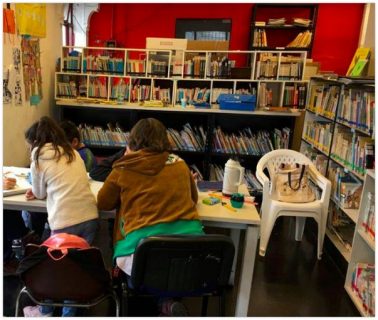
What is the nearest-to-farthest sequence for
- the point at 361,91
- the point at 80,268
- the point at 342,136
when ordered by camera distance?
the point at 80,268
the point at 361,91
the point at 342,136

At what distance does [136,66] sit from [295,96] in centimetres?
182

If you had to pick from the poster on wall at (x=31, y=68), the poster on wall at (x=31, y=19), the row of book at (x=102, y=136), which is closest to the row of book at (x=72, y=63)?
the poster on wall at (x=31, y=68)

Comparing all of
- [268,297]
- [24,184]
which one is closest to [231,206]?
[268,297]

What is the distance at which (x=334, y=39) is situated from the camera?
583cm

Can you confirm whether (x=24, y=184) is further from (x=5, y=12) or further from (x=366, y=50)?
(x=366, y=50)

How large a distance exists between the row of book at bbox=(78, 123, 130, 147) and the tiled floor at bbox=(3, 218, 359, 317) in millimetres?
1306

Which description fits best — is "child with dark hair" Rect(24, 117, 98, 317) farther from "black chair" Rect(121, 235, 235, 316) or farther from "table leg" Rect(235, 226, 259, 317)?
A: "table leg" Rect(235, 226, 259, 317)

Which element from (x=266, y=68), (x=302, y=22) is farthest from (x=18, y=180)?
(x=302, y=22)

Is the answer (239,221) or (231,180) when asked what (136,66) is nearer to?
(231,180)

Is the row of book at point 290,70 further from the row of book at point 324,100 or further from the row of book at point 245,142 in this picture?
the row of book at point 245,142

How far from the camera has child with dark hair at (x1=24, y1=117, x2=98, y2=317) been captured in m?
1.84

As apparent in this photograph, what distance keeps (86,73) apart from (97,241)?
6.85 feet

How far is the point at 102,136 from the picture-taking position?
13.8 feet

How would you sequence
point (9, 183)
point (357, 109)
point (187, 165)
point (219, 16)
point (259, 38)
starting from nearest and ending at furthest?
point (9, 183) < point (187, 165) < point (357, 109) < point (259, 38) < point (219, 16)
